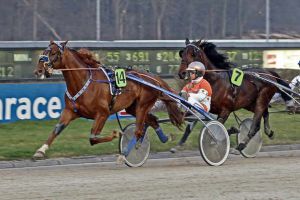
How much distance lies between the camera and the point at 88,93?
1052cm

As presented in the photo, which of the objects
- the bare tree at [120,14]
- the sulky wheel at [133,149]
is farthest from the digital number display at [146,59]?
the sulky wheel at [133,149]

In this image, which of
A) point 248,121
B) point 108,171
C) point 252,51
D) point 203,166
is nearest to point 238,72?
point 248,121

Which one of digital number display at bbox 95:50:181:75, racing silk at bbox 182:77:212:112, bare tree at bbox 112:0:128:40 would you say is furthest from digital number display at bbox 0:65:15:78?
racing silk at bbox 182:77:212:112

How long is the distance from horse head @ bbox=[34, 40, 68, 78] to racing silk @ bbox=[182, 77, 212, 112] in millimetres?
1897

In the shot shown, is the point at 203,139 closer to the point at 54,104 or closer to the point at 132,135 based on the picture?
the point at 132,135

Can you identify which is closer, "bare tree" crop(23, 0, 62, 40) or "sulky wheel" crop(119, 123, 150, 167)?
"sulky wheel" crop(119, 123, 150, 167)

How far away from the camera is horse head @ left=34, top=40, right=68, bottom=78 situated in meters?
10.5

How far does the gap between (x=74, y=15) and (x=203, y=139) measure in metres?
8.01

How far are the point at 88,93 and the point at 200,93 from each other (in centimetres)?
169

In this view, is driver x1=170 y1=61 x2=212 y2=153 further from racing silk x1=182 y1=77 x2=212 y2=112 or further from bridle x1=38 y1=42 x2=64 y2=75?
bridle x1=38 y1=42 x2=64 y2=75

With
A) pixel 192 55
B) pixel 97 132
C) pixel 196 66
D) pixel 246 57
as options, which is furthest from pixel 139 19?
pixel 97 132

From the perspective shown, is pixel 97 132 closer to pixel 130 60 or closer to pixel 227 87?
pixel 227 87

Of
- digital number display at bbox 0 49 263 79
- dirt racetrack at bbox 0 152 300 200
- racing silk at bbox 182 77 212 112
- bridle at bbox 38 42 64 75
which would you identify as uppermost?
bridle at bbox 38 42 64 75

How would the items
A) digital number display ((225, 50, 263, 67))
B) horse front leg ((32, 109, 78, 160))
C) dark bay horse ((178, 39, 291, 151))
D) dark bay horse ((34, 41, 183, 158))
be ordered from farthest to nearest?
digital number display ((225, 50, 263, 67)) < dark bay horse ((178, 39, 291, 151)) < dark bay horse ((34, 41, 183, 158)) < horse front leg ((32, 109, 78, 160))
